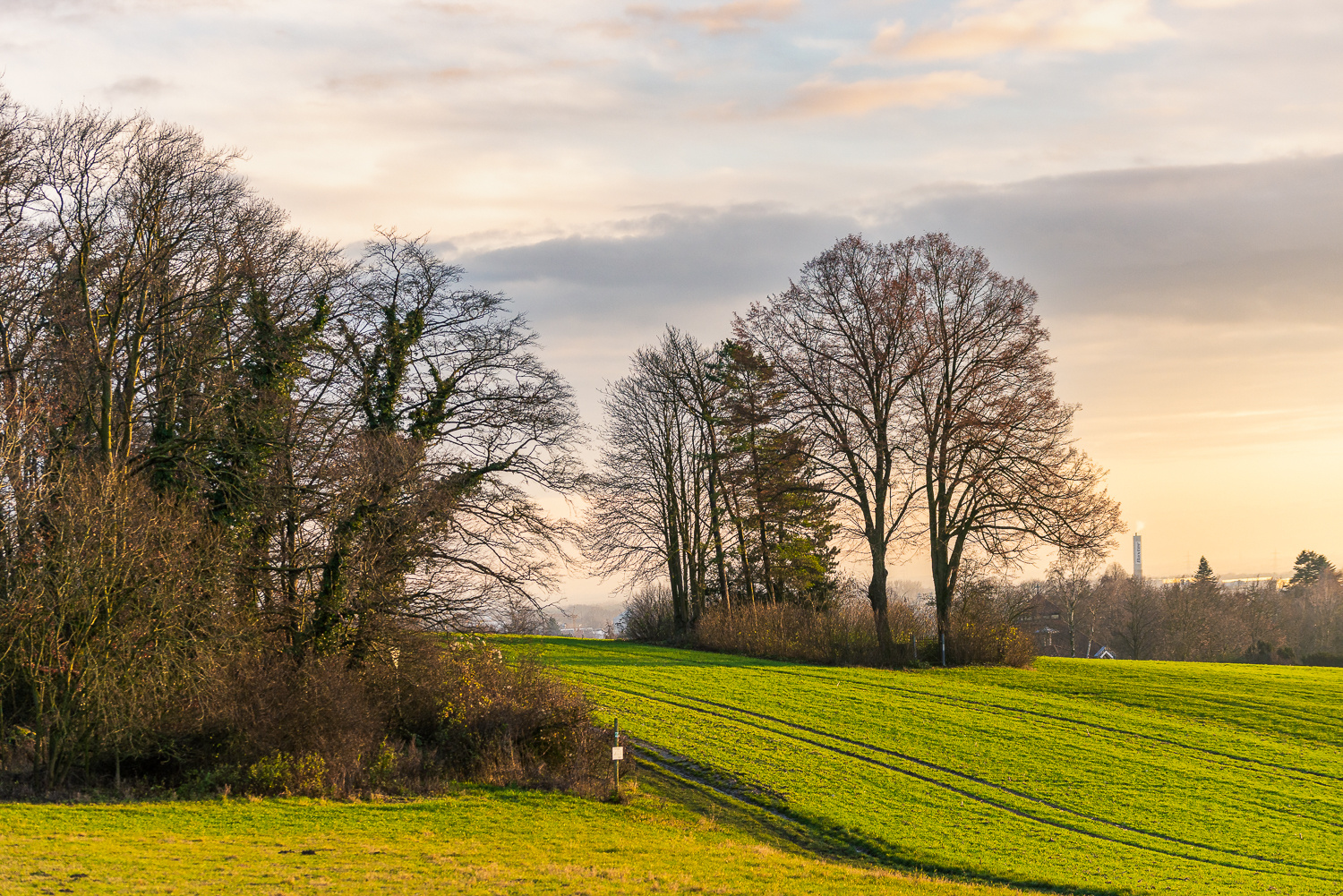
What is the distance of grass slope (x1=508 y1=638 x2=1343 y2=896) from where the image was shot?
1806 centimetres

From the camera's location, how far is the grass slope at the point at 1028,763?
18062mm

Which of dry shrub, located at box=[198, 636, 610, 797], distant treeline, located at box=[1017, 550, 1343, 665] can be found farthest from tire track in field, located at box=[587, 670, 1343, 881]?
distant treeline, located at box=[1017, 550, 1343, 665]

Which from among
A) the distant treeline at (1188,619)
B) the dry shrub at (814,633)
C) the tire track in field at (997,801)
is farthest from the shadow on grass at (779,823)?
the distant treeline at (1188,619)

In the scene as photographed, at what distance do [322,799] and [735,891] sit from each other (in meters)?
9.54

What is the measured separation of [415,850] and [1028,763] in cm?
1629

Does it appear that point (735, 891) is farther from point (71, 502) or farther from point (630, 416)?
point (630, 416)

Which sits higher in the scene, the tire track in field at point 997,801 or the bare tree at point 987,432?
the bare tree at point 987,432

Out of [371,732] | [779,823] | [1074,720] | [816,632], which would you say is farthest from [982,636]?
[371,732]

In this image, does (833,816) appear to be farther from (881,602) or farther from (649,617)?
(649,617)

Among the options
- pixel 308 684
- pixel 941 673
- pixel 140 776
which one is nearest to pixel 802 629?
pixel 941 673

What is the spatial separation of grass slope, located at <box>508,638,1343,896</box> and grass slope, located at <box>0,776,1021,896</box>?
2157 mm

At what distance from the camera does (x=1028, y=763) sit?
80.9 feet

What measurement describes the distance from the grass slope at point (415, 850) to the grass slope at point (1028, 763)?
2.16m

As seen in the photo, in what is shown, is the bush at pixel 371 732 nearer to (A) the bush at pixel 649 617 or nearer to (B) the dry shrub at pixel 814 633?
(B) the dry shrub at pixel 814 633
